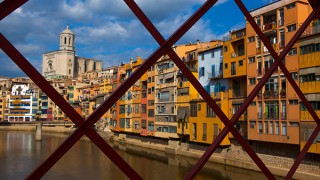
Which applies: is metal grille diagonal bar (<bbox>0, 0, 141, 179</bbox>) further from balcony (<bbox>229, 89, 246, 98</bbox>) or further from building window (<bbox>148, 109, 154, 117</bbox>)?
building window (<bbox>148, 109, 154, 117</bbox>)

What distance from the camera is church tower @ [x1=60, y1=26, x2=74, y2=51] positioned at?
393 feet

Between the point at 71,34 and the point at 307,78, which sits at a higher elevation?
the point at 71,34

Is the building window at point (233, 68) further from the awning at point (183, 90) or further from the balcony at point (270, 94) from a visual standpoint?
the awning at point (183, 90)

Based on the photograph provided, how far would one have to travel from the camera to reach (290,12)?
73.9 ft

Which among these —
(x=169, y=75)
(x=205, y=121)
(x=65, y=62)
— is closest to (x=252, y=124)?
(x=205, y=121)

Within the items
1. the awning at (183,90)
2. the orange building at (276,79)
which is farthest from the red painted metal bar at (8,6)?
the awning at (183,90)

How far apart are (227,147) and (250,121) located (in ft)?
12.0

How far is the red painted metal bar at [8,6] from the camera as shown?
1986mm

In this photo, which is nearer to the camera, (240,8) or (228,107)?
(240,8)

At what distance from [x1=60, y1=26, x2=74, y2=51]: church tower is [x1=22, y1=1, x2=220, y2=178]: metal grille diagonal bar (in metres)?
121

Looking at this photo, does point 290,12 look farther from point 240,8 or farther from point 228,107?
point 240,8

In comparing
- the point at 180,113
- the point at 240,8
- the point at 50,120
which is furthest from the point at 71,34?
the point at 240,8

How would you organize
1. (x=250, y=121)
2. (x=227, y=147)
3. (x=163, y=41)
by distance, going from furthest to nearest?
(x=227, y=147), (x=250, y=121), (x=163, y=41)

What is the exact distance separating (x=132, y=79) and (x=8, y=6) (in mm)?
931
